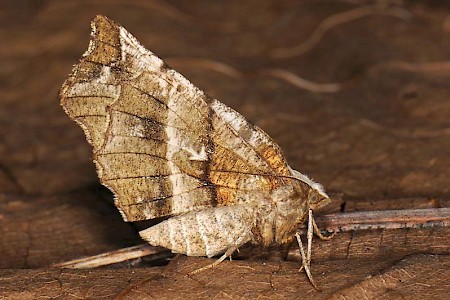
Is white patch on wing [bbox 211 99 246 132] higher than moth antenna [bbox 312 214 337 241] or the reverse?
higher

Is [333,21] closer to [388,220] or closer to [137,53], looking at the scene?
[388,220]

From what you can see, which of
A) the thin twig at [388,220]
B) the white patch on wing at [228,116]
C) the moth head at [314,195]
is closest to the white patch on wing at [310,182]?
the moth head at [314,195]

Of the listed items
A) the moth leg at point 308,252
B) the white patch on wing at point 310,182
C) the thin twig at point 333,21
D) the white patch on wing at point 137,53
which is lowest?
the moth leg at point 308,252

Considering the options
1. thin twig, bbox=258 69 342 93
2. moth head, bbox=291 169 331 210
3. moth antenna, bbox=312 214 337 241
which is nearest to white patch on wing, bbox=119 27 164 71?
moth head, bbox=291 169 331 210

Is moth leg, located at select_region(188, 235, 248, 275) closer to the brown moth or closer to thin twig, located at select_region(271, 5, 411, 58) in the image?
the brown moth

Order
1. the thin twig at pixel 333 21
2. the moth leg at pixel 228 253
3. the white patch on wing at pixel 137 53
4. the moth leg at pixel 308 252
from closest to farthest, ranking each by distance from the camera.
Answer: the moth leg at pixel 308 252
the moth leg at pixel 228 253
the white patch on wing at pixel 137 53
the thin twig at pixel 333 21

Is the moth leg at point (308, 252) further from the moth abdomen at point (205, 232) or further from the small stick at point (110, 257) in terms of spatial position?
the small stick at point (110, 257)
